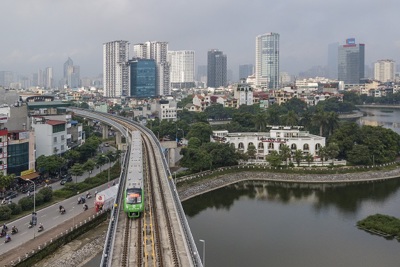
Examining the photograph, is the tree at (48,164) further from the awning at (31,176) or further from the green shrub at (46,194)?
the green shrub at (46,194)

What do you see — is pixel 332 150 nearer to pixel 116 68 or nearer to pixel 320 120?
pixel 320 120

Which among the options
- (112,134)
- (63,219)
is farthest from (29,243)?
(112,134)

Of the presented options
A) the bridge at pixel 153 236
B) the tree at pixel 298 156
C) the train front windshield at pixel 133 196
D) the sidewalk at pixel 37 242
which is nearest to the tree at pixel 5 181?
the sidewalk at pixel 37 242

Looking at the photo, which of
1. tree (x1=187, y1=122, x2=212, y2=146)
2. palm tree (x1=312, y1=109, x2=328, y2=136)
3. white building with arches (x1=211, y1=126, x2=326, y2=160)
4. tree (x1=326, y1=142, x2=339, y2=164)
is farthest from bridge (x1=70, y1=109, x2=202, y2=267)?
palm tree (x1=312, y1=109, x2=328, y2=136)

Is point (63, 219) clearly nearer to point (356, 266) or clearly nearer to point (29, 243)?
point (29, 243)

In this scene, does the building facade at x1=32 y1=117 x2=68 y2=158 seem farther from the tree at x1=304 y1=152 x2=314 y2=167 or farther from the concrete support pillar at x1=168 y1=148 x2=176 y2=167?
the tree at x1=304 y1=152 x2=314 y2=167
